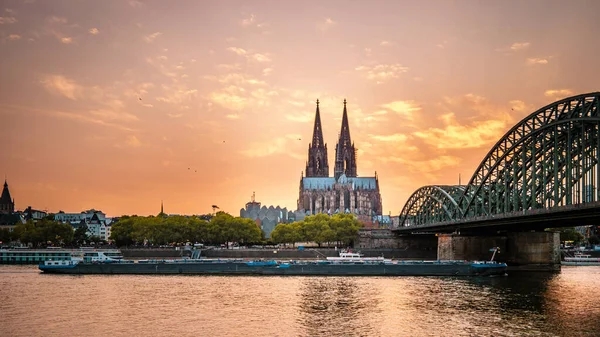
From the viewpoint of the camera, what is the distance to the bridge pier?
9669 centimetres

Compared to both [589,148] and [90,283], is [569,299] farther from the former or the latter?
[90,283]

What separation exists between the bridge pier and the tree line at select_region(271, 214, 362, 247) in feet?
191

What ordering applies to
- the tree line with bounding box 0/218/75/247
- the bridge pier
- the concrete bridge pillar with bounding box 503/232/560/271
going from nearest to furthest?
the concrete bridge pillar with bounding box 503/232/560/271 → the bridge pier → the tree line with bounding box 0/218/75/247

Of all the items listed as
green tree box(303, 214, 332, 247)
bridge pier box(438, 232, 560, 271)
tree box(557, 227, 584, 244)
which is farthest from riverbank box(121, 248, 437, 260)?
tree box(557, 227, 584, 244)

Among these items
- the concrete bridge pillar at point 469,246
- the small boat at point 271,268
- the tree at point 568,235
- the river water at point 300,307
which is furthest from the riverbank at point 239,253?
the river water at point 300,307

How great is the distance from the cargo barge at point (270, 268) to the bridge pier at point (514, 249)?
6.83 m

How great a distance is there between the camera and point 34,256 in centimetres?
12600

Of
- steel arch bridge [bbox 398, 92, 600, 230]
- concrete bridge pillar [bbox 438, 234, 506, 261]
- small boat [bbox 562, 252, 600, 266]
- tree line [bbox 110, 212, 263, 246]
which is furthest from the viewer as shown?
tree line [bbox 110, 212, 263, 246]

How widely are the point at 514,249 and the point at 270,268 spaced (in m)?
34.4

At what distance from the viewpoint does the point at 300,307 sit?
190 feet

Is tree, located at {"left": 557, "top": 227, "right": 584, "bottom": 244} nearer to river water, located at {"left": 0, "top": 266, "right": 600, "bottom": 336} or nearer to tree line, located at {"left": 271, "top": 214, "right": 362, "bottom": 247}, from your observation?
tree line, located at {"left": 271, "top": 214, "right": 362, "bottom": 247}

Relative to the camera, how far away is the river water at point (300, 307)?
47250 millimetres

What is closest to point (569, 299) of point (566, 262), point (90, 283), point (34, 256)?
point (90, 283)

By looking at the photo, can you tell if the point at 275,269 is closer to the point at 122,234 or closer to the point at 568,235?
the point at 122,234
